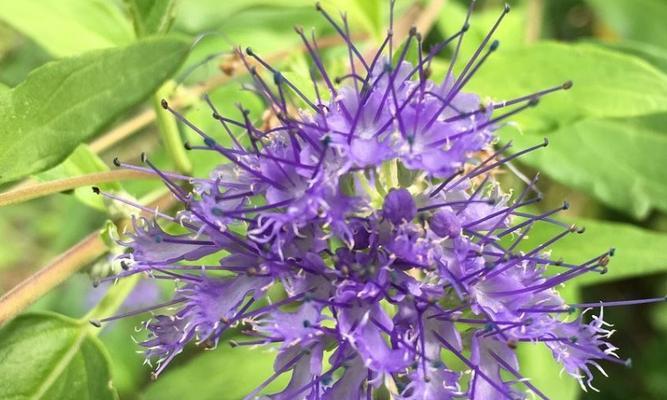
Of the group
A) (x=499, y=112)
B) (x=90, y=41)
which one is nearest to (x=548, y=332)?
(x=499, y=112)

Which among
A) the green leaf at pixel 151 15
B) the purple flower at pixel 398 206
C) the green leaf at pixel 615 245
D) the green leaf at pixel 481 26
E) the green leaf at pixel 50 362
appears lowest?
the green leaf at pixel 615 245

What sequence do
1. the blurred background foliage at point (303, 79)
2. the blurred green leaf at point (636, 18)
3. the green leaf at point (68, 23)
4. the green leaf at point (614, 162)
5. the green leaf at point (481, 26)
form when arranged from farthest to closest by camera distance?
1. the blurred green leaf at point (636, 18)
2. the green leaf at point (481, 26)
3. the green leaf at point (614, 162)
4. the green leaf at point (68, 23)
5. the blurred background foliage at point (303, 79)

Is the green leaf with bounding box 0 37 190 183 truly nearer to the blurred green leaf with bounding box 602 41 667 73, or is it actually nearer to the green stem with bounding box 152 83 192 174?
the green stem with bounding box 152 83 192 174

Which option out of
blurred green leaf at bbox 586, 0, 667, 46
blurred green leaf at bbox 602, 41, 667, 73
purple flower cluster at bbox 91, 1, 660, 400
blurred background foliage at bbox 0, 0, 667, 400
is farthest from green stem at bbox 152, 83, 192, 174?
blurred green leaf at bbox 586, 0, 667, 46

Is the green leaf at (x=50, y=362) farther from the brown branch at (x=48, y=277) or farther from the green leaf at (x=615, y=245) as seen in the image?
the green leaf at (x=615, y=245)

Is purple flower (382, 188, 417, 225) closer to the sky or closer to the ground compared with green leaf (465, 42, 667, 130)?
closer to the sky

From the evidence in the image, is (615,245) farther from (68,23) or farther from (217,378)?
(68,23)

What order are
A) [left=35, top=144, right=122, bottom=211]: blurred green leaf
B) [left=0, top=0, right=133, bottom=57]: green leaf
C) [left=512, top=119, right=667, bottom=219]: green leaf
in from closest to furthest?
[left=35, top=144, right=122, bottom=211]: blurred green leaf, [left=0, top=0, right=133, bottom=57]: green leaf, [left=512, top=119, right=667, bottom=219]: green leaf

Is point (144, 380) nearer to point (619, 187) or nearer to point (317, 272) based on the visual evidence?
point (619, 187)

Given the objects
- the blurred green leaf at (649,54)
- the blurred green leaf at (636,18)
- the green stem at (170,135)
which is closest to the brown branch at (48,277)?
the green stem at (170,135)
